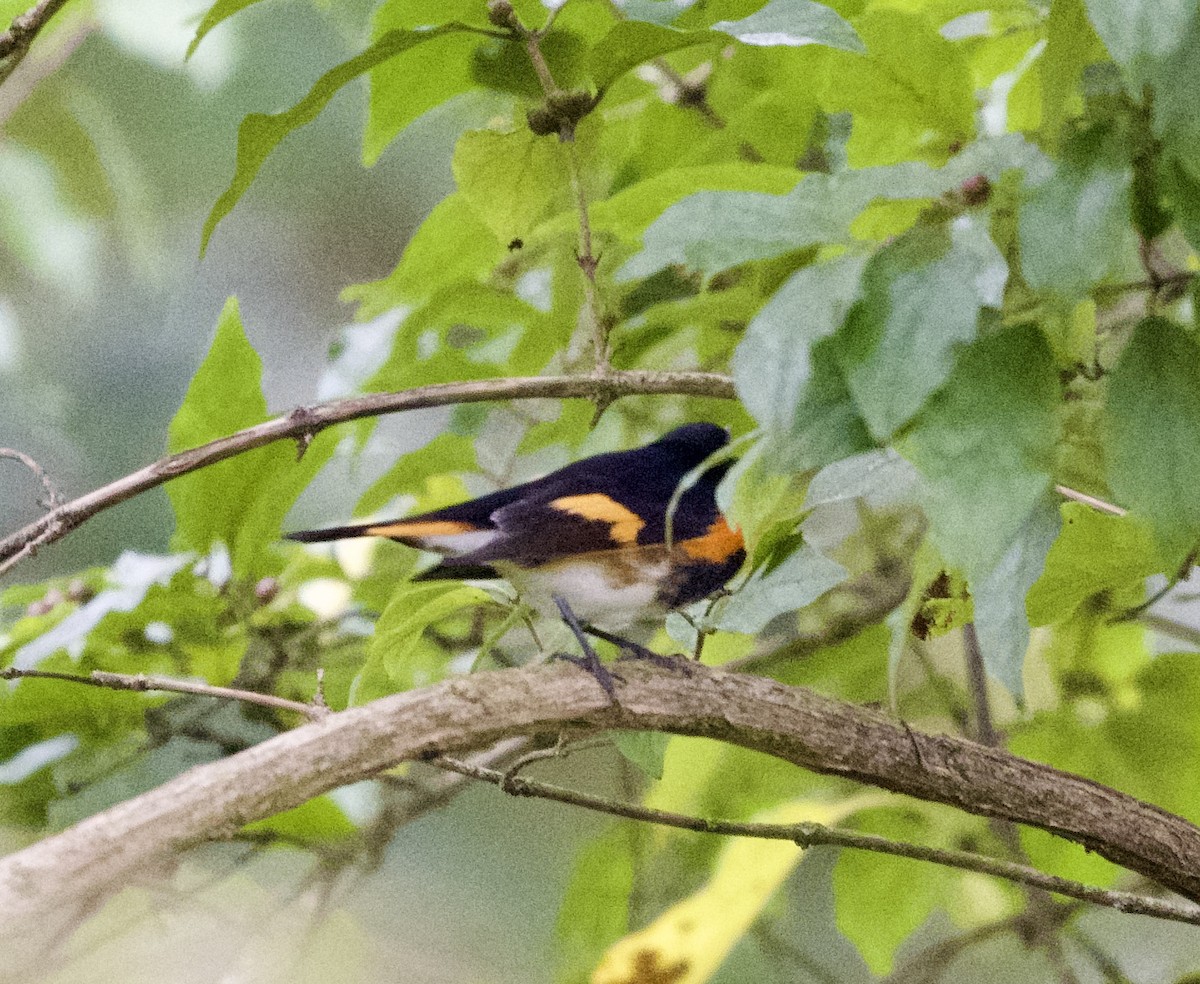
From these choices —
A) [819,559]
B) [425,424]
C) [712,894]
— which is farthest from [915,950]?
[425,424]

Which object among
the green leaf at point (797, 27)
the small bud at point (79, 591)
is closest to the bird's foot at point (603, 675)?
the green leaf at point (797, 27)

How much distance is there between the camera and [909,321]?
0.30 meters

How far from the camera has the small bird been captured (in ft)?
1.68

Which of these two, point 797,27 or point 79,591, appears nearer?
point 797,27

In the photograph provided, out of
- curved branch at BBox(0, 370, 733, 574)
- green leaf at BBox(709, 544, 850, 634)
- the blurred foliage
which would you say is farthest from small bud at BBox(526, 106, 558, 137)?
green leaf at BBox(709, 544, 850, 634)

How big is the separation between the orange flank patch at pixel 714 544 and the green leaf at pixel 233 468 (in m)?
0.22

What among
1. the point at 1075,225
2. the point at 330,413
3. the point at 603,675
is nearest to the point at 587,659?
the point at 603,675

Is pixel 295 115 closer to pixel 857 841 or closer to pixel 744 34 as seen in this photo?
pixel 744 34

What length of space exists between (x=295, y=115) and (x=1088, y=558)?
0.36m

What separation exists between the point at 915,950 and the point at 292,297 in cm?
52

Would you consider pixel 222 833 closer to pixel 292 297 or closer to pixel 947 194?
pixel 947 194

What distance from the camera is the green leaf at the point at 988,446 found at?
0.29 meters

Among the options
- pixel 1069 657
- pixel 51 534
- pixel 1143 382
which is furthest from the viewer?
pixel 1069 657

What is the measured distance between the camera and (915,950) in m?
0.65
